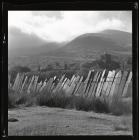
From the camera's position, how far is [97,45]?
2.43 meters

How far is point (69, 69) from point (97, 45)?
0.28m

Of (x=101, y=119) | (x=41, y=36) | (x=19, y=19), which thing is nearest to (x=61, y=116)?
(x=101, y=119)

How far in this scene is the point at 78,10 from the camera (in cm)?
239

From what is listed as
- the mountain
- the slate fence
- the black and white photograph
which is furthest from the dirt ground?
the mountain

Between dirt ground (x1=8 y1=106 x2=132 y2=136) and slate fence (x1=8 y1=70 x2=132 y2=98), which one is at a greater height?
slate fence (x1=8 y1=70 x2=132 y2=98)

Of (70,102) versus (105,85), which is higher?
(105,85)

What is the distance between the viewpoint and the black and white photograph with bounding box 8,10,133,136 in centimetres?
236

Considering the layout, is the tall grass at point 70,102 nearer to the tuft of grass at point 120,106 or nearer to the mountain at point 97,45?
the tuft of grass at point 120,106

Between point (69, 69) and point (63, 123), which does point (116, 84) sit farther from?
point (63, 123)

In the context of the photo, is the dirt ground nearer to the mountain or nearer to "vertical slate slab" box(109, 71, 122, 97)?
"vertical slate slab" box(109, 71, 122, 97)
